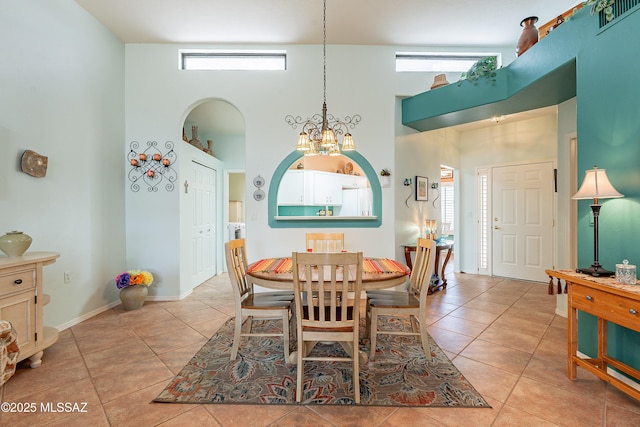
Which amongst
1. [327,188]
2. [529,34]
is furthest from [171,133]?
[529,34]

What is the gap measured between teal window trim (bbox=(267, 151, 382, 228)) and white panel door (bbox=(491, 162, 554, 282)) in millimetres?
2714

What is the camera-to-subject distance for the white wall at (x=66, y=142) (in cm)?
255

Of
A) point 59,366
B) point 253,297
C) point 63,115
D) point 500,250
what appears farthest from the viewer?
point 500,250

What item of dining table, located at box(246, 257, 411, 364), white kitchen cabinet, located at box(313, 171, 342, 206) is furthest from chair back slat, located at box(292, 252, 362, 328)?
white kitchen cabinet, located at box(313, 171, 342, 206)

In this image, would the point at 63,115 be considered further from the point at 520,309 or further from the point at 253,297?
the point at 520,309

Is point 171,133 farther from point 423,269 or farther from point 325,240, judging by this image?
point 423,269

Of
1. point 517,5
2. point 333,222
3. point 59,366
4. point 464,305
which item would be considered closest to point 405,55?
point 517,5

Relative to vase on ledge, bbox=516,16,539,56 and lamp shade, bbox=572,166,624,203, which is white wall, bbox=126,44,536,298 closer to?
vase on ledge, bbox=516,16,539,56

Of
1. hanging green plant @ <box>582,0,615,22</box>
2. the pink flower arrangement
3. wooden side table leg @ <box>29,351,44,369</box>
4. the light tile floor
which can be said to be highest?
hanging green plant @ <box>582,0,615,22</box>

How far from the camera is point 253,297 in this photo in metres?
2.58

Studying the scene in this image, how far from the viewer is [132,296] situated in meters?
3.50

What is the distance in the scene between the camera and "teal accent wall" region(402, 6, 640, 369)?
6.43 ft

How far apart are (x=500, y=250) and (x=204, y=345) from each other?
16.6ft

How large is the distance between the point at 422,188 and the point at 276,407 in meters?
3.68
